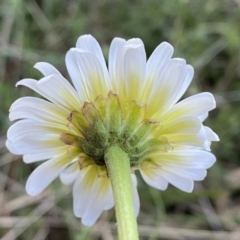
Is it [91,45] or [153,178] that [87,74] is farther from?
[153,178]

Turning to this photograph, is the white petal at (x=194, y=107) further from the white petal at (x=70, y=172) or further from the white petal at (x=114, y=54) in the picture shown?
the white petal at (x=70, y=172)

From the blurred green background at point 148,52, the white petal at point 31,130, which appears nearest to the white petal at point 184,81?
the white petal at point 31,130

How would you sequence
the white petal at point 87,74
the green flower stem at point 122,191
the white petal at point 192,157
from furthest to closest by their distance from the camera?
1. the white petal at point 192,157
2. the white petal at point 87,74
3. the green flower stem at point 122,191

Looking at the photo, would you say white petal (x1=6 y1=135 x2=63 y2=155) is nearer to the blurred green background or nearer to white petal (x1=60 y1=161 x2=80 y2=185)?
white petal (x1=60 y1=161 x2=80 y2=185)

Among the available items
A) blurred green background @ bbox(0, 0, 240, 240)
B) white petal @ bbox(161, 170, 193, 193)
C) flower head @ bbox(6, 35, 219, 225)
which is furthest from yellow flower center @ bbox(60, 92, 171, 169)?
blurred green background @ bbox(0, 0, 240, 240)

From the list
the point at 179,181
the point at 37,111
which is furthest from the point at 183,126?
the point at 37,111

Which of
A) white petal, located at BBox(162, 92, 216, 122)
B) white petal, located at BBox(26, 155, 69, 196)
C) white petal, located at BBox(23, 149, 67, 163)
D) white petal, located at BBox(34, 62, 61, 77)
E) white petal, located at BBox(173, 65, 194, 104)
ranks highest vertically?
white petal, located at BBox(34, 62, 61, 77)
